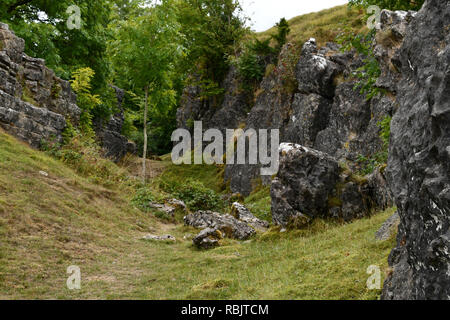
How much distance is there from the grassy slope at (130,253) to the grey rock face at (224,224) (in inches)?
28.2

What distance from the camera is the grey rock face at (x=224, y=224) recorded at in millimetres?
13348

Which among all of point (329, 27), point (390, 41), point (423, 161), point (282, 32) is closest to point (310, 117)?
point (329, 27)

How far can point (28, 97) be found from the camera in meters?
18.2

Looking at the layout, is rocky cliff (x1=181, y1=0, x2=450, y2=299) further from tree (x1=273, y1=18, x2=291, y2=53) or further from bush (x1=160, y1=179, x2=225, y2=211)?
bush (x1=160, y1=179, x2=225, y2=211)

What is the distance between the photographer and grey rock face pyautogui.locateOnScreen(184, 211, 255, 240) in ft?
43.8

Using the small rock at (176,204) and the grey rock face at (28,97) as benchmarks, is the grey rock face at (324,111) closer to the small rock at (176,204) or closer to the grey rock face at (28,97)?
the small rock at (176,204)

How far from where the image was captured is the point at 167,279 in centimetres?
898

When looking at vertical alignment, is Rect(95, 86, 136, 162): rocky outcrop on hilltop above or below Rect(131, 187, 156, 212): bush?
above

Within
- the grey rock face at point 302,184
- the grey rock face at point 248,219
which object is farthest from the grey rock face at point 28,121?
the grey rock face at point 302,184

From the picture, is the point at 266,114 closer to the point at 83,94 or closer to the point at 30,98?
the point at 83,94

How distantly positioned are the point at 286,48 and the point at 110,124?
13.9 m

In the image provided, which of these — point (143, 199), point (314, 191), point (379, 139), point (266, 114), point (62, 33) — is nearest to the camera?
point (314, 191)

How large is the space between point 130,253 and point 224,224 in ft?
12.0

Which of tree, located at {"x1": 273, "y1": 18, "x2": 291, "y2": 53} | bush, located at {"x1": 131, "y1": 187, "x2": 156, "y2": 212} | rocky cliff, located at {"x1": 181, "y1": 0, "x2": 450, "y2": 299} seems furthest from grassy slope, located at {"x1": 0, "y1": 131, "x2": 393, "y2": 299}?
tree, located at {"x1": 273, "y1": 18, "x2": 291, "y2": 53}
